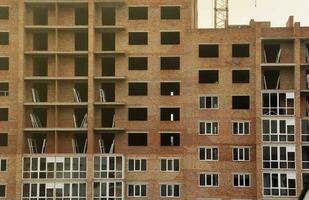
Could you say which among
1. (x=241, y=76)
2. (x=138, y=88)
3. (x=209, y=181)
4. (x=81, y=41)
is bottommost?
(x=209, y=181)

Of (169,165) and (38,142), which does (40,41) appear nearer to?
(38,142)

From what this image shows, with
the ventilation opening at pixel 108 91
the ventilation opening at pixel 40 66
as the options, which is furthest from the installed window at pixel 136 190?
the ventilation opening at pixel 40 66

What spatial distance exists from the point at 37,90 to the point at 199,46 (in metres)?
17.0

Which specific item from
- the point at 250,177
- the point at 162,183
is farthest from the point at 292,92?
the point at 162,183

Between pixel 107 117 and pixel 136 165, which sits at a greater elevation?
pixel 107 117

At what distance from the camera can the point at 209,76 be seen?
183 feet

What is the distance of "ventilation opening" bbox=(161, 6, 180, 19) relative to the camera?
57.1 m

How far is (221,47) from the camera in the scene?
55.9 m

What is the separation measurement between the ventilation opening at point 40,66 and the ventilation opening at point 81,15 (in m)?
5.07

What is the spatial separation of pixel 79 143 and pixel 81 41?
10404mm

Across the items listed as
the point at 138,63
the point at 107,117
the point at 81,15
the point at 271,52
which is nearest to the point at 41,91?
the point at 107,117

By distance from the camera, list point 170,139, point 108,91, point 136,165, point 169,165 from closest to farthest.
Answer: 1. point 136,165
2. point 169,165
3. point 170,139
4. point 108,91

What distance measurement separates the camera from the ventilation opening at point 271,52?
55469mm

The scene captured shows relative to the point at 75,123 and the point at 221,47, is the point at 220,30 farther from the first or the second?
the point at 75,123
